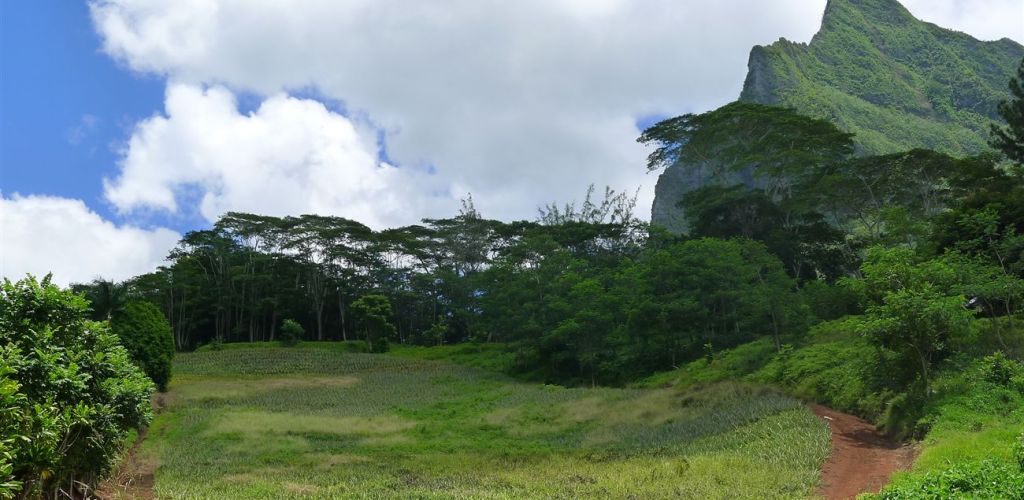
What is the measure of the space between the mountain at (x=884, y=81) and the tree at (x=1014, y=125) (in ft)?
181

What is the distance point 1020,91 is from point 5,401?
37750mm

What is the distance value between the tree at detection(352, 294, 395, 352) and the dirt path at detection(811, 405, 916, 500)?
4815cm

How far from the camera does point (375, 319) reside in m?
63.1

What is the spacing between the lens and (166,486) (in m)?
15.2

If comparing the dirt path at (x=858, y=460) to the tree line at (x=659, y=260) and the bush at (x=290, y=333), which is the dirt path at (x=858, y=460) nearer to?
the tree line at (x=659, y=260)

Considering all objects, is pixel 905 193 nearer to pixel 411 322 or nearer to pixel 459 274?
pixel 459 274

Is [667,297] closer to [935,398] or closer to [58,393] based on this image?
[935,398]

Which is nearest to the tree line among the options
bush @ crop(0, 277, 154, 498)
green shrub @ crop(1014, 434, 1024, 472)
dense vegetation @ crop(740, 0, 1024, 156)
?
green shrub @ crop(1014, 434, 1024, 472)

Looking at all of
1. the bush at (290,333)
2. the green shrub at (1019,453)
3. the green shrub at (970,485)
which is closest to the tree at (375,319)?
the bush at (290,333)

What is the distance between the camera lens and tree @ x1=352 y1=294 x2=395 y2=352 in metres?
62.9

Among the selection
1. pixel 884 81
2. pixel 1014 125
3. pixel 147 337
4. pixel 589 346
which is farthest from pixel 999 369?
pixel 884 81

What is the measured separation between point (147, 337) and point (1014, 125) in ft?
138

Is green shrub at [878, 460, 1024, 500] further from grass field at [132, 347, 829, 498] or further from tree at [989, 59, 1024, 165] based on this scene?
tree at [989, 59, 1024, 165]

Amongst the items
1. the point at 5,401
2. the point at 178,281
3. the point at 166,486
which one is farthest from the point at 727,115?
the point at 178,281
